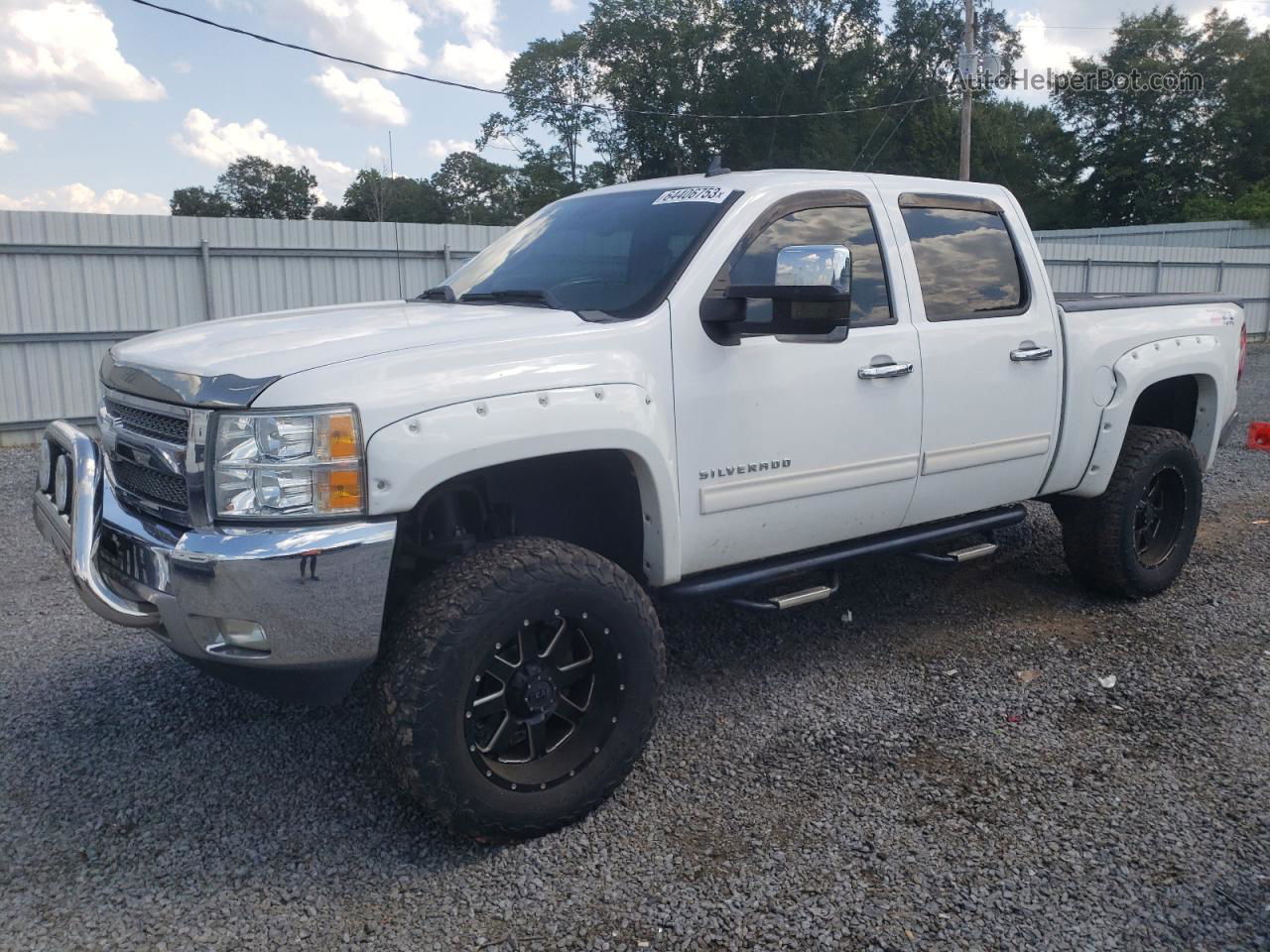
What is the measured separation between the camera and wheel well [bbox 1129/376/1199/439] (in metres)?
5.57


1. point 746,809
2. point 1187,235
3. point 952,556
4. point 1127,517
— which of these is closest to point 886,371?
point 952,556

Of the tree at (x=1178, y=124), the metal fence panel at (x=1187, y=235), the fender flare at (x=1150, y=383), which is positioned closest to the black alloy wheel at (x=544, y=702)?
the fender flare at (x=1150, y=383)

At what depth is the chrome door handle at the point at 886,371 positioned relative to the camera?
3869 mm

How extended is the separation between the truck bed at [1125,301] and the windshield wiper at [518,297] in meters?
2.43

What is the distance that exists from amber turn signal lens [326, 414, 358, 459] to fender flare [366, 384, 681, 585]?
0.05m

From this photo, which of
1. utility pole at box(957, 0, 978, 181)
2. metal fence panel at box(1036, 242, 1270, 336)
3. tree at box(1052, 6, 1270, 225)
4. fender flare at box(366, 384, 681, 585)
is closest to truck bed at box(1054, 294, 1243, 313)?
fender flare at box(366, 384, 681, 585)

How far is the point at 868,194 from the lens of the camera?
4156 millimetres

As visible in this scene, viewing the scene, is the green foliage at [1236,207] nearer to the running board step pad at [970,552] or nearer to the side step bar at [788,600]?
the running board step pad at [970,552]

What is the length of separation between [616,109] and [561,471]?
45.4 meters

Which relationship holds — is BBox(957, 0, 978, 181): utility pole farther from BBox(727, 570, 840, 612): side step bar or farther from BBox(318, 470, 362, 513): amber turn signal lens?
BBox(318, 470, 362, 513): amber turn signal lens

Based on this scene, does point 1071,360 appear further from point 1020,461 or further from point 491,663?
point 491,663

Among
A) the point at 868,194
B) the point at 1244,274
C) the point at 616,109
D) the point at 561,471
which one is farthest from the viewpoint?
the point at 616,109

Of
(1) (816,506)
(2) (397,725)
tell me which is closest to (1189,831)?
(1) (816,506)

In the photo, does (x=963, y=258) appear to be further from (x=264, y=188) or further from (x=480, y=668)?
(x=264, y=188)
